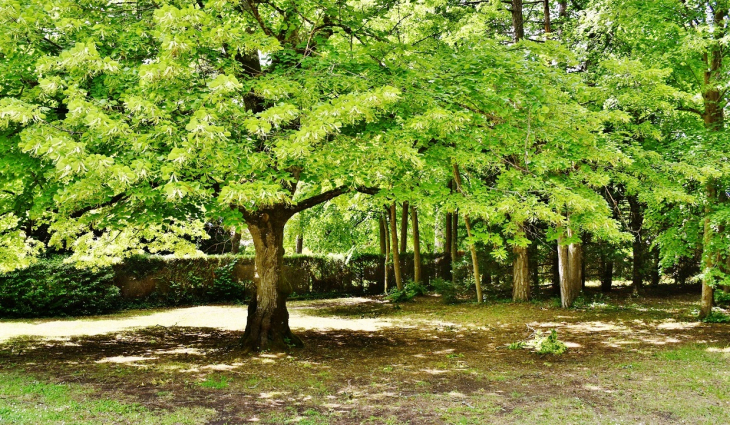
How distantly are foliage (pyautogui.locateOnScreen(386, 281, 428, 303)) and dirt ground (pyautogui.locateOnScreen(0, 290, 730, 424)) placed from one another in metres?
3.20

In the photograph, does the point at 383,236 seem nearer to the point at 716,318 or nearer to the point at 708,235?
the point at 716,318

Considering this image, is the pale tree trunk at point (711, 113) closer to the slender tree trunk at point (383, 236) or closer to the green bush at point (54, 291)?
the slender tree trunk at point (383, 236)

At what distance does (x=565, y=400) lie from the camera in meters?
6.11

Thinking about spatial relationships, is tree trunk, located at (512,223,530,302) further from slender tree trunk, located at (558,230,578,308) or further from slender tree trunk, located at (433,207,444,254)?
slender tree trunk, located at (433,207,444,254)

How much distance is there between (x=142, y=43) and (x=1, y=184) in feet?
9.60

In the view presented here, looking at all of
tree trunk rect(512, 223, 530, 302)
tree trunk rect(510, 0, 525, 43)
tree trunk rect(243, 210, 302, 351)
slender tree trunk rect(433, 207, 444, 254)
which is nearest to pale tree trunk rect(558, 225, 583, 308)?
tree trunk rect(512, 223, 530, 302)

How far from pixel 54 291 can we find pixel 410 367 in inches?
454

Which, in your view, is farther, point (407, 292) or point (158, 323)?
point (407, 292)

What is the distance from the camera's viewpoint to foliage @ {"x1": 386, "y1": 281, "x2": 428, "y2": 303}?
17.3 meters

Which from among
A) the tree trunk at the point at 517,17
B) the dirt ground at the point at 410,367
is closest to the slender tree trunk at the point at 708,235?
the dirt ground at the point at 410,367

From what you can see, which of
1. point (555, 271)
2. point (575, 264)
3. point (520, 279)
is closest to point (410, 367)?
point (520, 279)

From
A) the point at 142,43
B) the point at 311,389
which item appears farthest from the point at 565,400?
the point at 142,43

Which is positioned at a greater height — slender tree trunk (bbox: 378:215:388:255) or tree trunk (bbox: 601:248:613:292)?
slender tree trunk (bbox: 378:215:388:255)

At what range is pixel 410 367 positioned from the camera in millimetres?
8148
